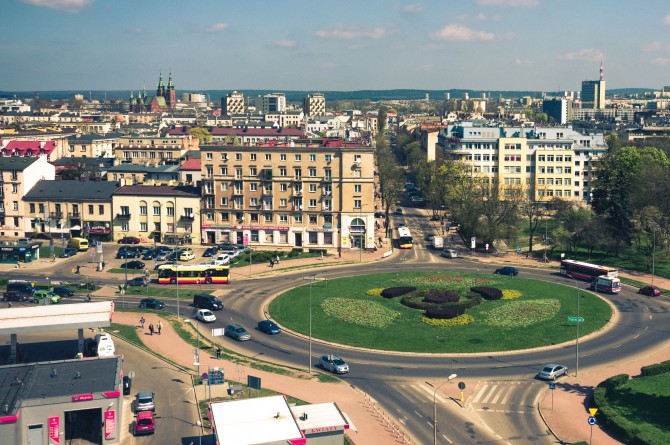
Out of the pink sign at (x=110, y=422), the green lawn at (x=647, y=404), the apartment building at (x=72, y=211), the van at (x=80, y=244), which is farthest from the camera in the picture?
the apartment building at (x=72, y=211)

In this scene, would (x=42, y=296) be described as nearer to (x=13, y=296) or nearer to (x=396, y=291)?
(x=13, y=296)

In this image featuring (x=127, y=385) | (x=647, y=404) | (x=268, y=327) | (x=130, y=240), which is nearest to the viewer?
(x=647, y=404)

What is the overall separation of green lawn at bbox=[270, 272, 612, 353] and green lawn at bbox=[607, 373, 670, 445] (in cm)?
1179

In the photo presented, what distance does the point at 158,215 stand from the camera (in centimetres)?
11975

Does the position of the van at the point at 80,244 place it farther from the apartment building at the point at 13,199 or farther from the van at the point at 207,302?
the van at the point at 207,302

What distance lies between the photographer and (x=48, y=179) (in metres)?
130

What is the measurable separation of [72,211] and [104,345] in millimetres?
64010

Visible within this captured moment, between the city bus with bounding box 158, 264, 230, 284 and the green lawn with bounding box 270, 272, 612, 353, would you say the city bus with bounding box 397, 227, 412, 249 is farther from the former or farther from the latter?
the city bus with bounding box 158, 264, 230, 284

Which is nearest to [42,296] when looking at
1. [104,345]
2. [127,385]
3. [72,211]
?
[104,345]

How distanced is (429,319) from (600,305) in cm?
2118

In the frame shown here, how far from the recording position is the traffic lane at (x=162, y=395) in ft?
164

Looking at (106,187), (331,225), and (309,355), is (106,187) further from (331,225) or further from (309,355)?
(309,355)

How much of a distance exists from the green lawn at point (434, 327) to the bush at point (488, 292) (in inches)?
45.5

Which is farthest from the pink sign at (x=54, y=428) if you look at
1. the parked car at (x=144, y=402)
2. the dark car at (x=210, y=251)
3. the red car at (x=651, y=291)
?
the red car at (x=651, y=291)
